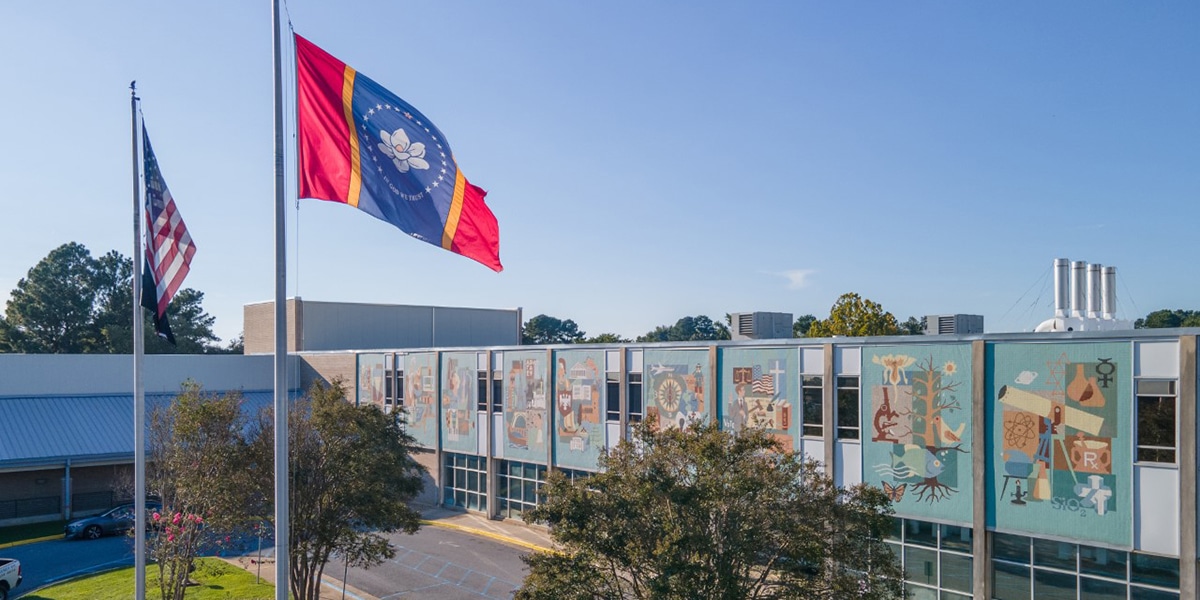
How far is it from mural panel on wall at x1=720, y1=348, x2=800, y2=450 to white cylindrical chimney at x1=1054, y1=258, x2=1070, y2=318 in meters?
10.2

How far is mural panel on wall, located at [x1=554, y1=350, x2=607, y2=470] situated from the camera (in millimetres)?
34031

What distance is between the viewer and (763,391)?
91.9ft

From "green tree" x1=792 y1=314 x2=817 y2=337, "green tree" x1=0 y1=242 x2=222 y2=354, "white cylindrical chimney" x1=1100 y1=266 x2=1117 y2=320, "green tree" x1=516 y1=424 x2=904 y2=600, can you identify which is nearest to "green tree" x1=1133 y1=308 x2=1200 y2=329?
"green tree" x1=792 y1=314 x2=817 y2=337

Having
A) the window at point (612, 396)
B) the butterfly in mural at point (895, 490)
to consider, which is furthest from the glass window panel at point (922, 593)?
the window at point (612, 396)

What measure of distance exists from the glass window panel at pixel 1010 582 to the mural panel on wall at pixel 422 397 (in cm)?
2736

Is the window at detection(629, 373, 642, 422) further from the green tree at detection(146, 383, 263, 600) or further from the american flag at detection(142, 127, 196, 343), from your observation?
the american flag at detection(142, 127, 196, 343)

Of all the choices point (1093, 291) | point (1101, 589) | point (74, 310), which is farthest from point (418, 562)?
point (74, 310)

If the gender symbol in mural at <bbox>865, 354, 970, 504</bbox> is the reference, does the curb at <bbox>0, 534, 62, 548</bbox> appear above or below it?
below

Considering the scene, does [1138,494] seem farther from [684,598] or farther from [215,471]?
[215,471]

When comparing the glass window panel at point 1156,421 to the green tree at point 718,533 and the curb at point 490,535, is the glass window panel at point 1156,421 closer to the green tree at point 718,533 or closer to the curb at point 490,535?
the green tree at point 718,533

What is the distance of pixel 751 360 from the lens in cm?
2836

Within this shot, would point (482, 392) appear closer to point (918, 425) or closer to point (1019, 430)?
point (918, 425)

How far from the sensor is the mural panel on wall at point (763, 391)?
2708 centimetres

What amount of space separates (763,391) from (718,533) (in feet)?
48.2
